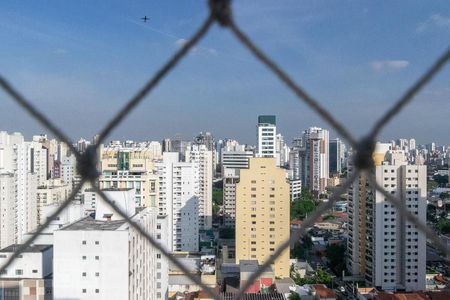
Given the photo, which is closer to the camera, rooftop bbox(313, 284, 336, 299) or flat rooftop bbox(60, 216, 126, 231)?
flat rooftop bbox(60, 216, 126, 231)

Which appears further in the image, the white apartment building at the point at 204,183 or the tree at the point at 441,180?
the tree at the point at 441,180

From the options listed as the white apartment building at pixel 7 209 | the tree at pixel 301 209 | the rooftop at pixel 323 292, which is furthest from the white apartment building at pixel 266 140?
the rooftop at pixel 323 292

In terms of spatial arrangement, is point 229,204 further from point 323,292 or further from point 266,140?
point 323,292

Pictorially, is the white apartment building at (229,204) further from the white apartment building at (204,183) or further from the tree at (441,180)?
the tree at (441,180)

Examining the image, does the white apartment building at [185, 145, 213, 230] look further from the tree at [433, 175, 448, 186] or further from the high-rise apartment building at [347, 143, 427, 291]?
the tree at [433, 175, 448, 186]

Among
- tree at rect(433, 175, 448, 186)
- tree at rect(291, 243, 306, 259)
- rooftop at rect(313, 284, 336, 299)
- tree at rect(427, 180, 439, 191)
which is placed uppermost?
tree at rect(433, 175, 448, 186)

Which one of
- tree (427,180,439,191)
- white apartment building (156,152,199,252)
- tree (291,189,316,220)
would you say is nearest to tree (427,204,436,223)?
tree (291,189,316,220)

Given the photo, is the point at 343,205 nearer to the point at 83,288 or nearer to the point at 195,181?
the point at 195,181

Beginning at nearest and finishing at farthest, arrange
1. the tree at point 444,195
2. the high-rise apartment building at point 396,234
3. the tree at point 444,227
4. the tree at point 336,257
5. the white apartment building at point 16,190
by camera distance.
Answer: the high-rise apartment building at point 396,234
the tree at point 336,257
the white apartment building at point 16,190
the tree at point 444,227
the tree at point 444,195
